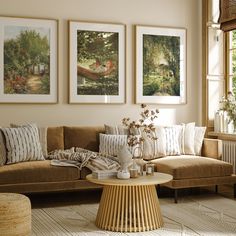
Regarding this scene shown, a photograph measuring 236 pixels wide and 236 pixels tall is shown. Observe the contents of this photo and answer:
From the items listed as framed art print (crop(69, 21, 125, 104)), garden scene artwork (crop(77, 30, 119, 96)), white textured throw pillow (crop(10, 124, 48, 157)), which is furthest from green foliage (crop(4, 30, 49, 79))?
white textured throw pillow (crop(10, 124, 48, 157))

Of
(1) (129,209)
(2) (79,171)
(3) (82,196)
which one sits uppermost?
(2) (79,171)

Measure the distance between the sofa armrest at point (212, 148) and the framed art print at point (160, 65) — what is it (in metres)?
0.88

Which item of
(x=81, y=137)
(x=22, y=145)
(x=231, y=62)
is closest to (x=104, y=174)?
(x=22, y=145)

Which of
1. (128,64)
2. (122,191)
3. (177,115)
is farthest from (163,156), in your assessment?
(122,191)

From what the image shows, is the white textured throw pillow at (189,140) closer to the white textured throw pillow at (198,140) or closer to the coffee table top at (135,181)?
the white textured throw pillow at (198,140)

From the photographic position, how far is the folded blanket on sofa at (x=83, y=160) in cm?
504

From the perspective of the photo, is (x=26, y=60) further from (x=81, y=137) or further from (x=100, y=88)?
(x=81, y=137)

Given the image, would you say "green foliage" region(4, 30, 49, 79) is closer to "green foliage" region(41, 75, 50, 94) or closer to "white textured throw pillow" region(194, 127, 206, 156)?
"green foliage" region(41, 75, 50, 94)

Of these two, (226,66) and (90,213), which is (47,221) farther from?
(226,66)

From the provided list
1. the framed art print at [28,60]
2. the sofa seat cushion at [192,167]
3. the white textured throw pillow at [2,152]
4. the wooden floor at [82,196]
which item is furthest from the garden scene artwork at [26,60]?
the sofa seat cushion at [192,167]

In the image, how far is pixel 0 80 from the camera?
573 cm

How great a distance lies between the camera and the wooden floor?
528cm

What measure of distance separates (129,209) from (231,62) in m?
3.48

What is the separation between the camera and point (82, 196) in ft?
18.6
